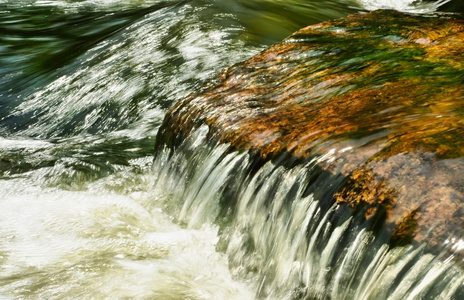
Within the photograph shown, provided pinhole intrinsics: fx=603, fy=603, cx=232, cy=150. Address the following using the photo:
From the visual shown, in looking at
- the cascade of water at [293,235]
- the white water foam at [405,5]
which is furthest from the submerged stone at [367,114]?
the white water foam at [405,5]

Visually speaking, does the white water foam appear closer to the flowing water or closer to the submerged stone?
the flowing water

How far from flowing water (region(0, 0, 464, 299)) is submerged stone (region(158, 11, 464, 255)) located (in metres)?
0.13

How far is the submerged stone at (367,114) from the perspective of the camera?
2.61 meters

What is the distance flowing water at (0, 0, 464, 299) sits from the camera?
2807mm

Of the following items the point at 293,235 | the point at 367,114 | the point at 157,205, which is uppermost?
the point at 367,114

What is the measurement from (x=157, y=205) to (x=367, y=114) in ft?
5.37

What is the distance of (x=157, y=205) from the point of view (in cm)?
425

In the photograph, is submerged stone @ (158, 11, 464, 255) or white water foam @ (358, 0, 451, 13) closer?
submerged stone @ (158, 11, 464, 255)

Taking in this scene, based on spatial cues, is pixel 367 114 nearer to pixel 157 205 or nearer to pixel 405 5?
pixel 157 205

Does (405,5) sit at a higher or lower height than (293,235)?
lower

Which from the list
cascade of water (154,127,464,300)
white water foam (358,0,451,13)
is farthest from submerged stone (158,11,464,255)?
white water foam (358,0,451,13)

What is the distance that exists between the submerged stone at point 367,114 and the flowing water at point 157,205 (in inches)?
5.2

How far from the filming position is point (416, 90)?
12.4 feet

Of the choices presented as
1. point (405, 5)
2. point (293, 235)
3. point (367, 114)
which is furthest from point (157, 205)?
point (405, 5)
